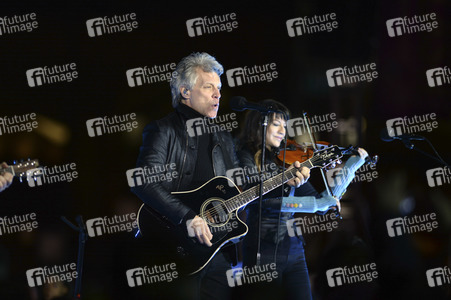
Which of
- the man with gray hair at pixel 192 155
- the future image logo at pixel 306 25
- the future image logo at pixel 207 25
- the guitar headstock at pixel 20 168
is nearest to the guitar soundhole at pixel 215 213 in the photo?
the man with gray hair at pixel 192 155

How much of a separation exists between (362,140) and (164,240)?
318 centimetres

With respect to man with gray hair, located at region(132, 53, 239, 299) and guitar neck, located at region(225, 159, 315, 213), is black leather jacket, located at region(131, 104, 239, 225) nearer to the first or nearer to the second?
man with gray hair, located at region(132, 53, 239, 299)

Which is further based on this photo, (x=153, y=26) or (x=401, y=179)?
(x=401, y=179)

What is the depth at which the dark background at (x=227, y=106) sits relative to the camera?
15.2 feet

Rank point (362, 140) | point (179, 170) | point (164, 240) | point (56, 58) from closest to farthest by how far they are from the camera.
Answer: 1. point (164, 240)
2. point (179, 170)
3. point (56, 58)
4. point (362, 140)

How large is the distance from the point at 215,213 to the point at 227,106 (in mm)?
1999

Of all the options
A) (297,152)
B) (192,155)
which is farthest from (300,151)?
(192,155)

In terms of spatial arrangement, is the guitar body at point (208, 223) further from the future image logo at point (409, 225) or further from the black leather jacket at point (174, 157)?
the future image logo at point (409, 225)

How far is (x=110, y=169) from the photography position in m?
4.84

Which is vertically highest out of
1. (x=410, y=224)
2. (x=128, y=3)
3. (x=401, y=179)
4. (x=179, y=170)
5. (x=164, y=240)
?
(x=128, y=3)

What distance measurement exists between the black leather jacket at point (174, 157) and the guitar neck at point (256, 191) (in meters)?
0.26

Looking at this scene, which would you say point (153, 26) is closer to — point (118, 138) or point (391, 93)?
point (118, 138)

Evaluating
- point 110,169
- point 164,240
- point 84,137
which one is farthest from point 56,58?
point 164,240

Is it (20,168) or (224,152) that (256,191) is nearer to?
(224,152)
